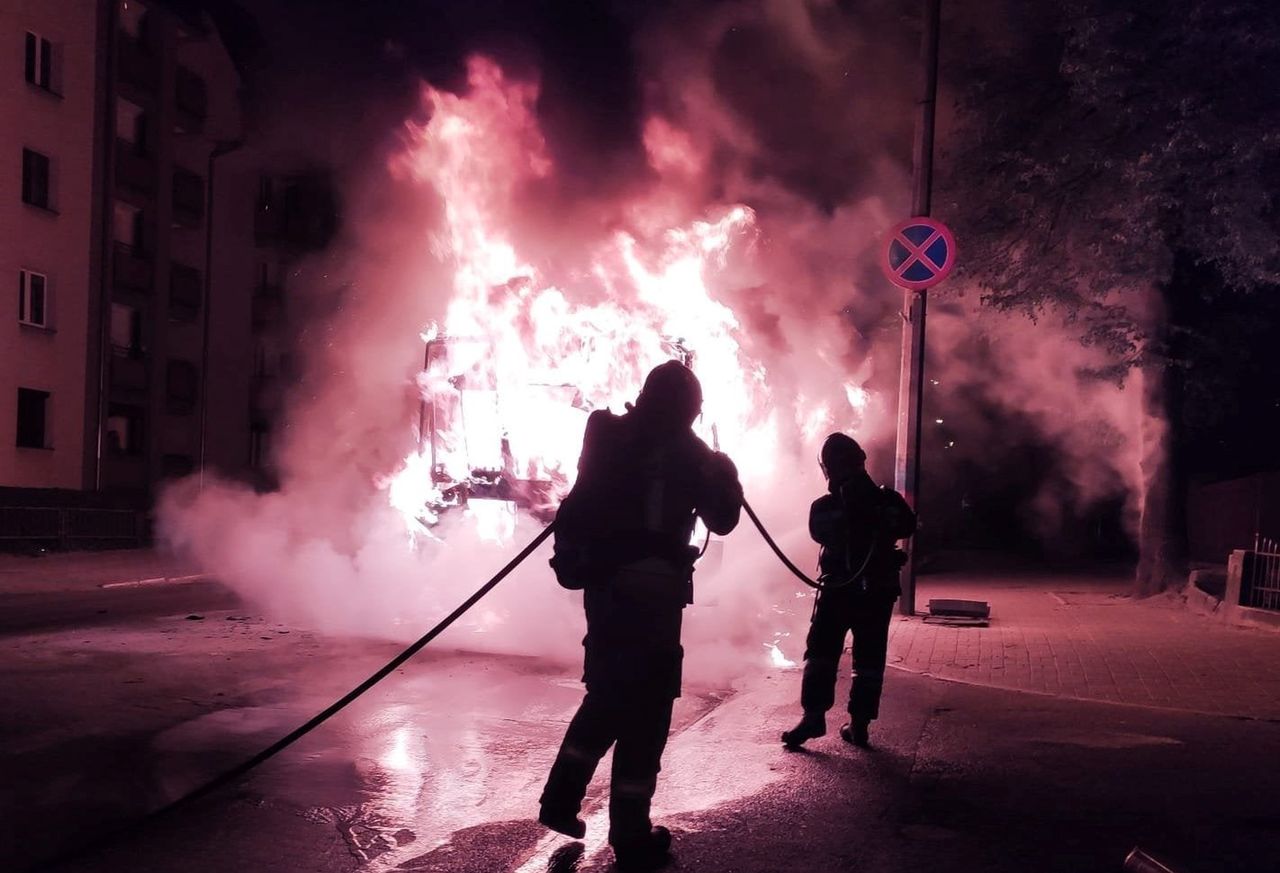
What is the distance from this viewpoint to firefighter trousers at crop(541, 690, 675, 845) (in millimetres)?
4332

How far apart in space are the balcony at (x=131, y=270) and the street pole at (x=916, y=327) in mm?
21063

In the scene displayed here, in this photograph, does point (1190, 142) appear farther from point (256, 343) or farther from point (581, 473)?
point (256, 343)

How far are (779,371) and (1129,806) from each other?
353 inches

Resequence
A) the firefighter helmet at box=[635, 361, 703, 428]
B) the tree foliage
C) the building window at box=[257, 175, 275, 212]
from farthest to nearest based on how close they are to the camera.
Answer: the building window at box=[257, 175, 275, 212]
the tree foliage
the firefighter helmet at box=[635, 361, 703, 428]

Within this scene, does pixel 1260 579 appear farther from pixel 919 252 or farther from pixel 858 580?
pixel 858 580

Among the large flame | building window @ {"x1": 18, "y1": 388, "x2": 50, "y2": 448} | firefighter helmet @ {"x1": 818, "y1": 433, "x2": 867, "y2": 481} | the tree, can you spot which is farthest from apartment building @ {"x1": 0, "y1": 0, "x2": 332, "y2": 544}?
firefighter helmet @ {"x1": 818, "y1": 433, "x2": 867, "y2": 481}

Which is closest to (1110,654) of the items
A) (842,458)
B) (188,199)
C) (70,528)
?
(842,458)

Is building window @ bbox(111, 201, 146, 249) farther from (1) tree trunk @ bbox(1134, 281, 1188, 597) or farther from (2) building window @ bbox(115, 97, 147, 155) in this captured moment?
(1) tree trunk @ bbox(1134, 281, 1188, 597)

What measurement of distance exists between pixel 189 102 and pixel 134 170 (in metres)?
2.86

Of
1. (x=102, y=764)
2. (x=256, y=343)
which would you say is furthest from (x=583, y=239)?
(x=256, y=343)

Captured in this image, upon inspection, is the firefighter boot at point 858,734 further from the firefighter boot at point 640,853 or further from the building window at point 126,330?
the building window at point 126,330

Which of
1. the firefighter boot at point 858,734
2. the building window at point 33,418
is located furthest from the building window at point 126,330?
the firefighter boot at point 858,734

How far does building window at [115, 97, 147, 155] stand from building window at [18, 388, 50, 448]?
21.8 ft

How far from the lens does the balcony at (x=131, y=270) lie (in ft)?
90.6
